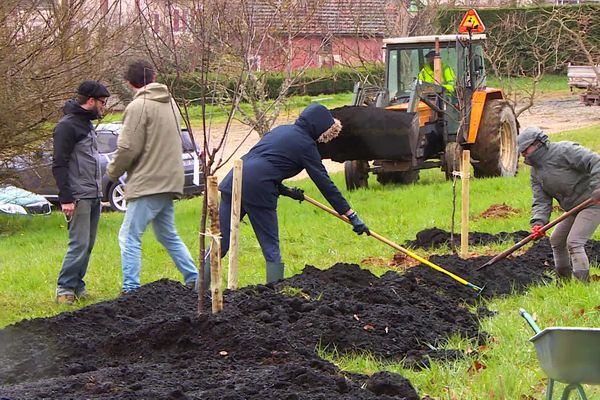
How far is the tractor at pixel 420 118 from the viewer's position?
15195mm

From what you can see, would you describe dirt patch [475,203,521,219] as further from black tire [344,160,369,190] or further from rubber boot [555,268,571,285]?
rubber boot [555,268,571,285]

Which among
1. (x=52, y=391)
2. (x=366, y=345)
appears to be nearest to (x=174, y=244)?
(x=366, y=345)

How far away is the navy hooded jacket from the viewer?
793cm

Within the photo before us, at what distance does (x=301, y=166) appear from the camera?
806cm

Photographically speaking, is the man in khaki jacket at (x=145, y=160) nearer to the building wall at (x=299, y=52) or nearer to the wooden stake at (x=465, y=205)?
the wooden stake at (x=465, y=205)

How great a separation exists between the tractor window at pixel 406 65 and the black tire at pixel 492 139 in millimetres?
1100

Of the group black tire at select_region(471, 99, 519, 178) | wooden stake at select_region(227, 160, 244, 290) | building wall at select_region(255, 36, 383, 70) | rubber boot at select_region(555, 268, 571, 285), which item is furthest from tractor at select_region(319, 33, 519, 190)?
wooden stake at select_region(227, 160, 244, 290)

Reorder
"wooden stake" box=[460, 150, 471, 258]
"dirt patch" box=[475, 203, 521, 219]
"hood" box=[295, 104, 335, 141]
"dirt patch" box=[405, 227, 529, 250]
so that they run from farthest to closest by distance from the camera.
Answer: "dirt patch" box=[475, 203, 521, 219]
"dirt patch" box=[405, 227, 529, 250]
"wooden stake" box=[460, 150, 471, 258]
"hood" box=[295, 104, 335, 141]

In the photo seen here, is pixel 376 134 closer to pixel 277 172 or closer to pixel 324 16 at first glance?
pixel 324 16

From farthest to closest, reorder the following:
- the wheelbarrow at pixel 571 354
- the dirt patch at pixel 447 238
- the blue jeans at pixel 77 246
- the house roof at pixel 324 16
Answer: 1. the house roof at pixel 324 16
2. the dirt patch at pixel 447 238
3. the blue jeans at pixel 77 246
4. the wheelbarrow at pixel 571 354

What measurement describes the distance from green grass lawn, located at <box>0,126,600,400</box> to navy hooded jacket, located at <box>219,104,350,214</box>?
1639 millimetres

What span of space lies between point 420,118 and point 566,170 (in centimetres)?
842

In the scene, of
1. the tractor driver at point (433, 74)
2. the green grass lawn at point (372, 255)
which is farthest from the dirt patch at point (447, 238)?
the tractor driver at point (433, 74)

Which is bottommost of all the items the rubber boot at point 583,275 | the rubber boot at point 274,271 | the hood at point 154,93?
the rubber boot at point 583,275
